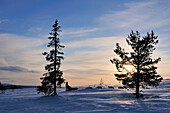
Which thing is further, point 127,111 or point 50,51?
point 50,51

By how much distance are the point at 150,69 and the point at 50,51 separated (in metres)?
15.8

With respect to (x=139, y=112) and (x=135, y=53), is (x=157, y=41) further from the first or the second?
(x=139, y=112)

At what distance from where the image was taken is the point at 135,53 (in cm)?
2761

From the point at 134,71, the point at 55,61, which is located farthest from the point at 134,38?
the point at 55,61

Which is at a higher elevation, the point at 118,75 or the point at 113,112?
the point at 118,75

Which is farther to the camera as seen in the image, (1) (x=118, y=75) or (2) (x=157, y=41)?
(1) (x=118, y=75)

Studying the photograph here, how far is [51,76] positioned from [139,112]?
17.6 m

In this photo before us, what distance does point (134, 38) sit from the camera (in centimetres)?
2741

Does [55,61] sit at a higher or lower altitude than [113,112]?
higher

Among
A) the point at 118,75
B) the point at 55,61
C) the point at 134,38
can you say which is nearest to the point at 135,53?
the point at 134,38

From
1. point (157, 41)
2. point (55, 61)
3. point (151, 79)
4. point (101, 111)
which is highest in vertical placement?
point (157, 41)

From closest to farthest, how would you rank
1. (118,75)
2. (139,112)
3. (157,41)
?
1. (139,112)
2. (157,41)
3. (118,75)

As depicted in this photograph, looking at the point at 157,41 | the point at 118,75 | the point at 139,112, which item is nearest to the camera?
the point at 139,112

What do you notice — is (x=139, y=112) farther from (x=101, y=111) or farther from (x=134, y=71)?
(x=134, y=71)
